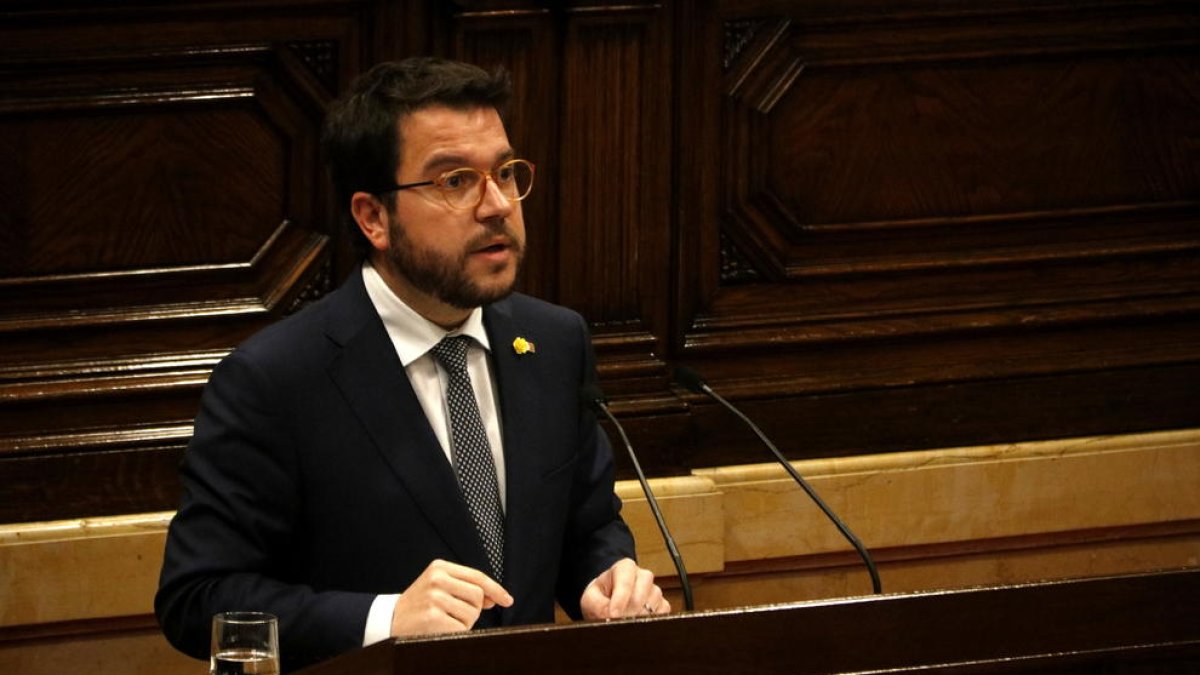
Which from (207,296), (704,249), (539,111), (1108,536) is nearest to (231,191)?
(207,296)

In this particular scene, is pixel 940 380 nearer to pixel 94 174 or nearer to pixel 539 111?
pixel 539 111

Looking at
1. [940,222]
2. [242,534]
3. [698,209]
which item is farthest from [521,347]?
[940,222]

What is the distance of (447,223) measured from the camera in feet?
11.3

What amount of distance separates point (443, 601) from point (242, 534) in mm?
426

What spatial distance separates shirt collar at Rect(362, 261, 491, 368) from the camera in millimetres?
3436

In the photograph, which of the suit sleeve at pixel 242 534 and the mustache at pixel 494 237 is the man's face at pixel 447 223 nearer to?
the mustache at pixel 494 237

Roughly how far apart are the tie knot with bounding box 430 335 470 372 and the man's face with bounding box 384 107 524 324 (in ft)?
0.12

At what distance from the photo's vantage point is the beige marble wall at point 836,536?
4.43 meters

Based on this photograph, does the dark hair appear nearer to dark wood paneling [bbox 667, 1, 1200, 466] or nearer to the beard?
the beard

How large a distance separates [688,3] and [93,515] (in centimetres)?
172

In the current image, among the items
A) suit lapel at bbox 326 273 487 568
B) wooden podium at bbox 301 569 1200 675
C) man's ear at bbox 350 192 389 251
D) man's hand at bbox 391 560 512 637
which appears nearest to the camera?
wooden podium at bbox 301 569 1200 675

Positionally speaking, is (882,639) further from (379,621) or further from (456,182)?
(456,182)

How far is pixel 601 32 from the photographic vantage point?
4.73 m

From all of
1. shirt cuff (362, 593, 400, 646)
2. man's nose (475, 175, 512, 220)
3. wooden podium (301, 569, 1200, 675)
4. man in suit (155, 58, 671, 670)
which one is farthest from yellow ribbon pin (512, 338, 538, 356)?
wooden podium (301, 569, 1200, 675)
